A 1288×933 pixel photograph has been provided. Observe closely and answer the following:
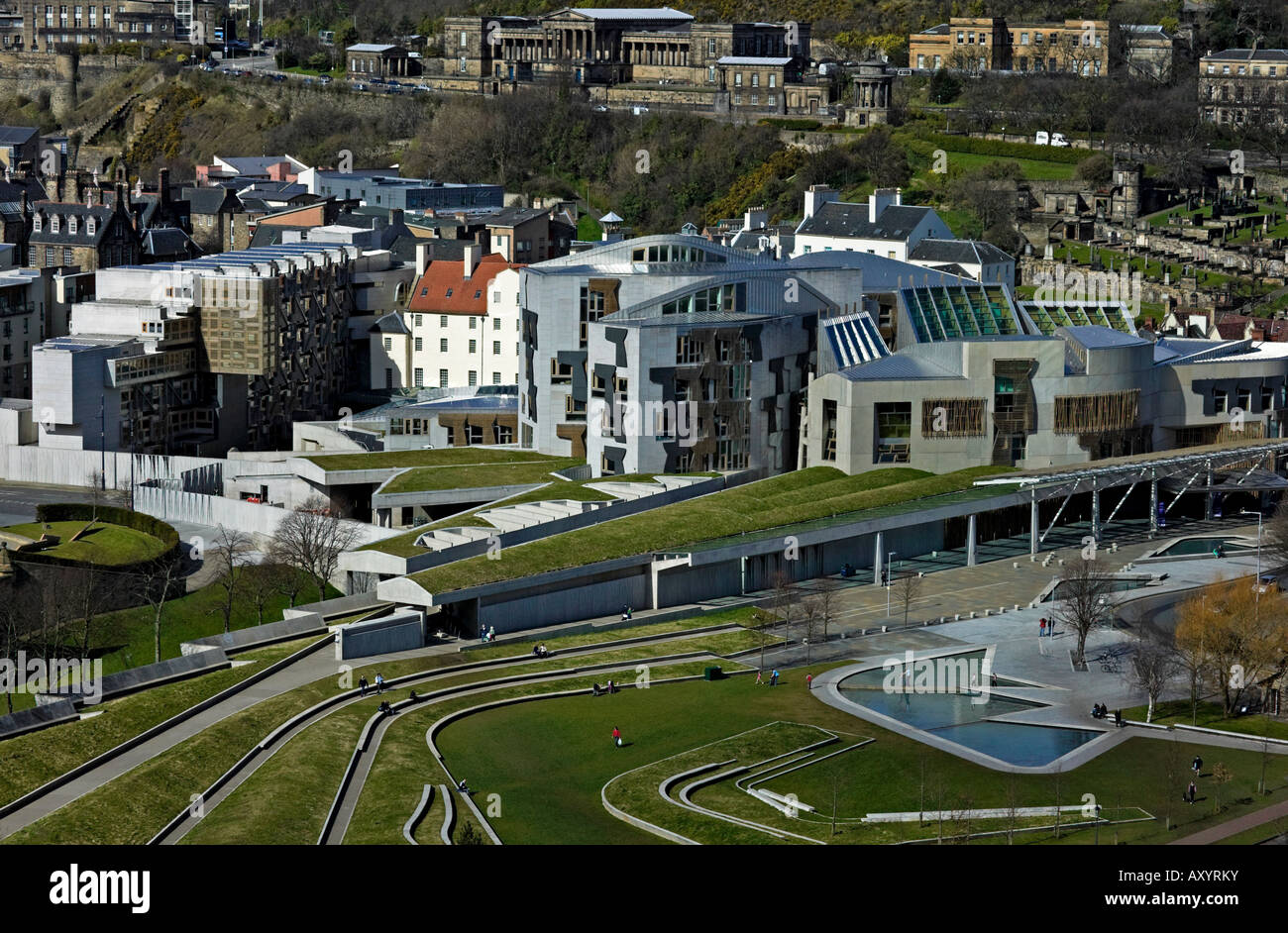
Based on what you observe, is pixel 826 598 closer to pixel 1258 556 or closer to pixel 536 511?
pixel 536 511

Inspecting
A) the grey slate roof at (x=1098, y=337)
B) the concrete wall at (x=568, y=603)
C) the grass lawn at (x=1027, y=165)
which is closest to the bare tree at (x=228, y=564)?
the concrete wall at (x=568, y=603)

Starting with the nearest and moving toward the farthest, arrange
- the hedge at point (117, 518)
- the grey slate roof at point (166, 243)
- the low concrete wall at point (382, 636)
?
the low concrete wall at point (382, 636), the hedge at point (117, 518), the grey slate roof at point (166, 243)

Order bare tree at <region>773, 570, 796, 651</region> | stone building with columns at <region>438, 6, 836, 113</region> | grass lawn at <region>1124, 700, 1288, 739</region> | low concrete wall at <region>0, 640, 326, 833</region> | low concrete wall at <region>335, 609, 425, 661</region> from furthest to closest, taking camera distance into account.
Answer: stone building with columns at <region>438, 6, 836, 113</region> < bare tree at <region>773, 570, 796, 651</region> < low concrete wall at <region>335, 609, 425, 661</region> < grass lawn at <region>1124, 700, 1288, 739</region> < low concrete wall at <region>0, 640, 326, 833</region>

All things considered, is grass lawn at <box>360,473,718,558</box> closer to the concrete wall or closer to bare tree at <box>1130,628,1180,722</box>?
the concrete wall

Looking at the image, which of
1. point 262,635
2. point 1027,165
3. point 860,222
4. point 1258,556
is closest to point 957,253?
point 860,222

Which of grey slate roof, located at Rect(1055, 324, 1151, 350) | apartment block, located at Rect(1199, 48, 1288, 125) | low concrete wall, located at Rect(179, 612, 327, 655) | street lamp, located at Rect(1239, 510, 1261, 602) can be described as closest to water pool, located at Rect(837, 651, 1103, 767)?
street lamp, located at Rect(1239, 510, 1261, 602)

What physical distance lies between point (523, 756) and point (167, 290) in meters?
53.0

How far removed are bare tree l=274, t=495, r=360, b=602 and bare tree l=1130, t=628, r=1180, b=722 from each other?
2823 cm

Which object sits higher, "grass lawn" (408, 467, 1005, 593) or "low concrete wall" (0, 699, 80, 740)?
"grass lawn" (408, 467, 1005, 593)

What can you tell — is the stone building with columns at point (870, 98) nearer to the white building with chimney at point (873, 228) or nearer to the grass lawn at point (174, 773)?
Result: the white building with chimney at point (873, 228)

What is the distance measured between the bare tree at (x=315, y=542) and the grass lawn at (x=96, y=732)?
13680mm

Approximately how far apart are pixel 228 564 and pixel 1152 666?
33.8m

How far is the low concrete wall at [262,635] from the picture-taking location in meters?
63.5

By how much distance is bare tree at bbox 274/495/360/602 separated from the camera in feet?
247
